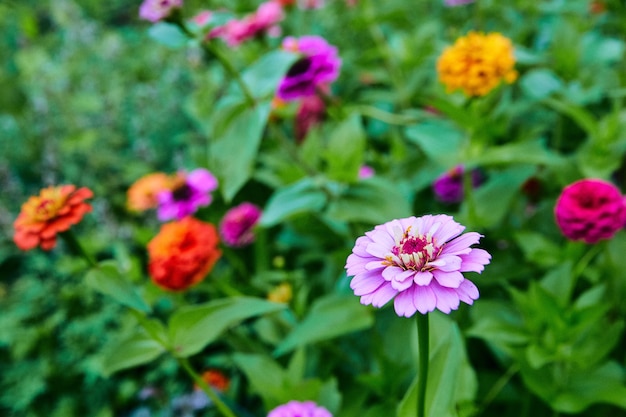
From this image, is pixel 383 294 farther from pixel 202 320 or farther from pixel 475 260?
pixel 202 320

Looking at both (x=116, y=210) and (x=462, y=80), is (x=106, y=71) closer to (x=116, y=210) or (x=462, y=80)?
(x=116, y=210)

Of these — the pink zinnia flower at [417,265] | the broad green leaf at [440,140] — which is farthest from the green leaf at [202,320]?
the broad green leaf at [440,140]

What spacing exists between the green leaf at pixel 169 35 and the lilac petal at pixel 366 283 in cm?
67

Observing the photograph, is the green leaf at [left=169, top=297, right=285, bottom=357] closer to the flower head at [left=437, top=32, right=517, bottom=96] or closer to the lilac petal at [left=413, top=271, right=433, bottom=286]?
the lilac petal at [left=413, top=271, right=433, bottom=286]

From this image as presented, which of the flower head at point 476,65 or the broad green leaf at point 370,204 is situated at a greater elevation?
the flower head at point 476,65

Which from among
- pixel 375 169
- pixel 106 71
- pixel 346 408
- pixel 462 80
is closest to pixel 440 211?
pixel 375 169

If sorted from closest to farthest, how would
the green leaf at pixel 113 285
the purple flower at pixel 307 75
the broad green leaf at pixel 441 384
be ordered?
the broad green leaf at pixel 441 384
the green leaf at pixel 113 285
the purple flower at pixel 307 75

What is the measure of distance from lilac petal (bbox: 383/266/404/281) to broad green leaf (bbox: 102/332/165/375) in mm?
471

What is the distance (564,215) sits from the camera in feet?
2.68

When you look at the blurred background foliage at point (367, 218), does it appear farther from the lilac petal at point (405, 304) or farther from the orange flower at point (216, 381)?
the lilac petal at point (405, 304)

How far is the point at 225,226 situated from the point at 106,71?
1.23m

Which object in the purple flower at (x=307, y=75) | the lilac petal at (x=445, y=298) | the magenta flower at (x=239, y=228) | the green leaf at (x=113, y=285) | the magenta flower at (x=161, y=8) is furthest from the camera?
the magenta flower at (x=239, y=228)

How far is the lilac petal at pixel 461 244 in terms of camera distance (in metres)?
0.45

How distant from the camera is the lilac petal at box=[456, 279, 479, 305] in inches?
17.0
